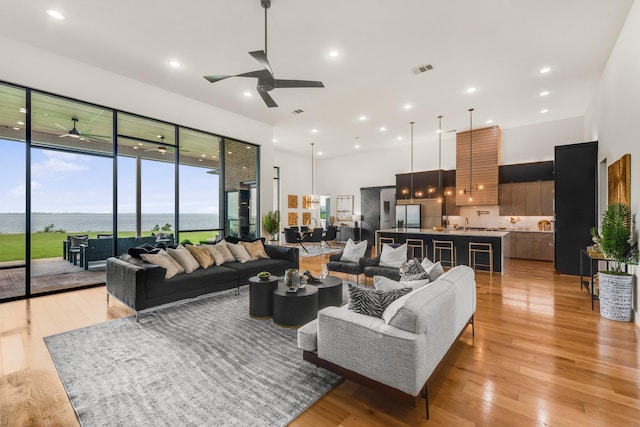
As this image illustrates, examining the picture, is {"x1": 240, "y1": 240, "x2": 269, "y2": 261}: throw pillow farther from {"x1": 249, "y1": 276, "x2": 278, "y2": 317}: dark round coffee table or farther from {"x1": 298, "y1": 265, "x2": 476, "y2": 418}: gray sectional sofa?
{"x1": 298, "y1": 265, "x2": 476, "y2": 418}: gray sectional sofa

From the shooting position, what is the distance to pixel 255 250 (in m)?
5.52

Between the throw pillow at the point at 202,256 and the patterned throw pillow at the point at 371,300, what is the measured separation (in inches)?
123

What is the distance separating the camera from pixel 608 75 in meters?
4.73

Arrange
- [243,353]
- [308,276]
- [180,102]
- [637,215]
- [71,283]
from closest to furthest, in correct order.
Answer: [243,353]
[637,215]
[308,276]
[71,283]
[180,102]

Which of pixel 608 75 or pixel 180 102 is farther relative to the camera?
pixel 180 102

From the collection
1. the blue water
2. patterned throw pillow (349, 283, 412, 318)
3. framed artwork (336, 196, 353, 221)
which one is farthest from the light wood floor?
framed artwork (336, 196, 353, 221)

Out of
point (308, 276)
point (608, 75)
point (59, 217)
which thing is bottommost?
point (308, 276)

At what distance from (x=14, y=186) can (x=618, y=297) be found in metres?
8.85

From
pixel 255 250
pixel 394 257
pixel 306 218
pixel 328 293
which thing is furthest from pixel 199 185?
pixel 306 218

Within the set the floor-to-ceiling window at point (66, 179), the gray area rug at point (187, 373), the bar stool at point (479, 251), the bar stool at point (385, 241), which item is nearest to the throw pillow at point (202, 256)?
the gray area rug at point (187, 373)

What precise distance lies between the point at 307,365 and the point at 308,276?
1.63 m

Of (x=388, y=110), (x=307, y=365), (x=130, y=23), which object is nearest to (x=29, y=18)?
(x=130, y=23)

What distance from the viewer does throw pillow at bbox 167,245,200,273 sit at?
4.33 meters

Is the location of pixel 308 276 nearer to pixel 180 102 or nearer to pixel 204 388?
pixel 204 388
